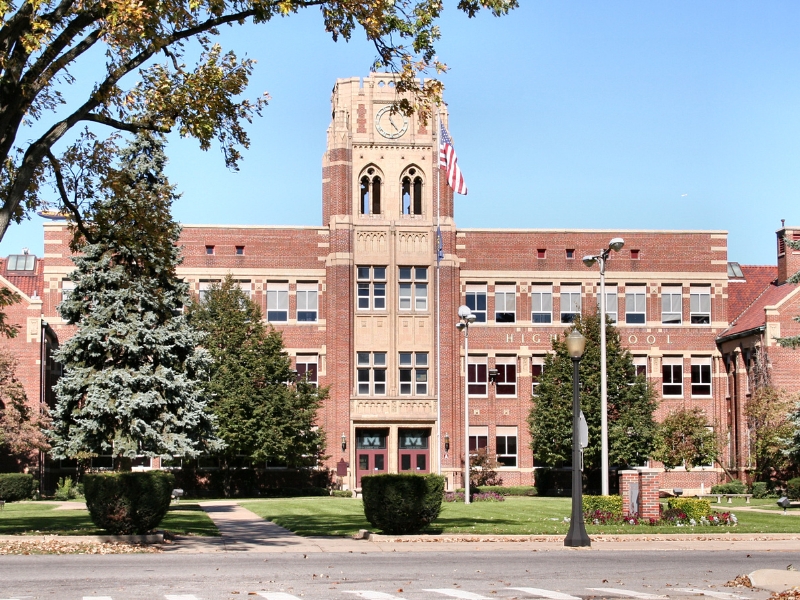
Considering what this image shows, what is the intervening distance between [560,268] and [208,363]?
24.8m

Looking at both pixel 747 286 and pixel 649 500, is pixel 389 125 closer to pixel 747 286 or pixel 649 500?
pixel 747 286

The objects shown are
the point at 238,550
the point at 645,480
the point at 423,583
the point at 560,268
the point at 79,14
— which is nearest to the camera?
the point at 423,583

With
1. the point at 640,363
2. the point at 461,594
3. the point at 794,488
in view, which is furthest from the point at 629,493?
the point at 640,363

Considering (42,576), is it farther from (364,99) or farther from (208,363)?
(364,99)

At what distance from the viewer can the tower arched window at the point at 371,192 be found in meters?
61.4

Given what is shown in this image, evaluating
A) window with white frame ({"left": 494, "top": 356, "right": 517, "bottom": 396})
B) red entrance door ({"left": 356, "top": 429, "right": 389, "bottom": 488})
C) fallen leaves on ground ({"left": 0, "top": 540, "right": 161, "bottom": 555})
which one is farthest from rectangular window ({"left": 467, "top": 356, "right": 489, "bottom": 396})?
fallen leaves on ground ({"left": 0, "top": 540, "right": 161, "bottom": 555})

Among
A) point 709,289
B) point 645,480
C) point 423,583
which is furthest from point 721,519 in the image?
point 709,289

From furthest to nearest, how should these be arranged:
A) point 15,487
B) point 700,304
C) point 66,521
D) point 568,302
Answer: point 700,304 → point 568,302 → point 15,487 → point 66,521

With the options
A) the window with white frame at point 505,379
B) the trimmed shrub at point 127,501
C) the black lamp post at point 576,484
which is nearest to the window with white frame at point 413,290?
the window with white frame at point 505,379

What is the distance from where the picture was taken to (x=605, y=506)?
30.7 meters

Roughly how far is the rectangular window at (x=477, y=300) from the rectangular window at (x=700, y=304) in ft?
36.8

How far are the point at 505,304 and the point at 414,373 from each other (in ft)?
20.2

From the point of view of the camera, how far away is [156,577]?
17.9 metres

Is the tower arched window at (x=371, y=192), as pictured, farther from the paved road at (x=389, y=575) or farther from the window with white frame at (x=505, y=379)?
the paved road at (x=389, y=575)
